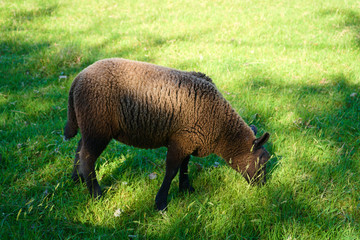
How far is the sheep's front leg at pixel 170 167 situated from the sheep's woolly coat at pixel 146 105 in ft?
0.44

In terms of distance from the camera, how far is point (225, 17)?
372 inches

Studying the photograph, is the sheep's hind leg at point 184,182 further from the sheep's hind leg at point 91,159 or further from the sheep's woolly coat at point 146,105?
the sheep's hind leg at point 91,159

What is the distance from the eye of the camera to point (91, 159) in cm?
316

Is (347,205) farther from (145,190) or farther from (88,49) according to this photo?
(88,49)

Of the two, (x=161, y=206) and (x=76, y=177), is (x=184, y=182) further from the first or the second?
(x=76, y=177)

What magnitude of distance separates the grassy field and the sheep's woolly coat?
0.73m

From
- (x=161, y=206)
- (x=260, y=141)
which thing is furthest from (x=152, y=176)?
(x=260, y=141)

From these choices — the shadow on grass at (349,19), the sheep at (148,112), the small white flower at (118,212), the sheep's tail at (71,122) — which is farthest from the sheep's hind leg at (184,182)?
the shadow on grass at (349,19)

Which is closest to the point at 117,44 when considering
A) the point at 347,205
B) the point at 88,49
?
the point at 88,49

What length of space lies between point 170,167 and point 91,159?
2.84 feet

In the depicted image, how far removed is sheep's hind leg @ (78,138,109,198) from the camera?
10.2ft

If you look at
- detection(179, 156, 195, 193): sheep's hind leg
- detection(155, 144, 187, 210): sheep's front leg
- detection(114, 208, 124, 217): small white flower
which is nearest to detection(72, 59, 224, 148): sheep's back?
detection(155, 144, 187, 210): sheep's front leg

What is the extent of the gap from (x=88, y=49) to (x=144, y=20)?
2.82 metres

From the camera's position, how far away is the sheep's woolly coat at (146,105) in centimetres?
304
